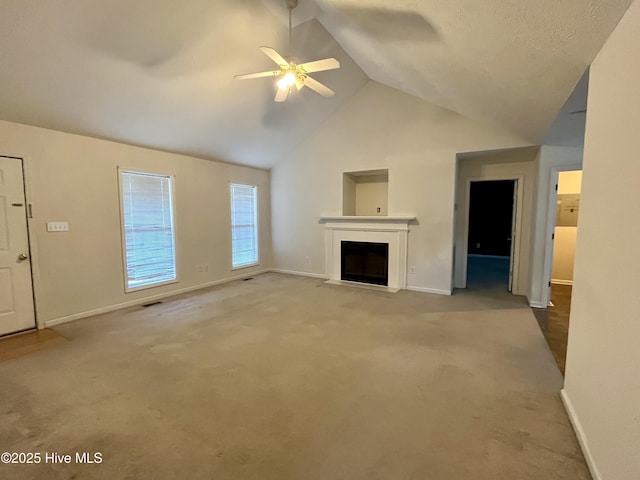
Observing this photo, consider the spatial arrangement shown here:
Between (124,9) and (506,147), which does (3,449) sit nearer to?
(124,9)

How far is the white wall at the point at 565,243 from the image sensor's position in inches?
211

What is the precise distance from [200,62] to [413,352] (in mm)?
3976

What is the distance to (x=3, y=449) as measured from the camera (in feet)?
5.44

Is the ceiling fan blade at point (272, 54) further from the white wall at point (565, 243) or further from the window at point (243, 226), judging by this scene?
the white wall at point (565, 243)

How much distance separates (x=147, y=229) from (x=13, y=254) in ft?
4.98

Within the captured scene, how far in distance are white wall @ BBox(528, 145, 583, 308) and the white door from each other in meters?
6.55

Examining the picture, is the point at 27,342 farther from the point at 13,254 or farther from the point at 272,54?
the point at 272,54

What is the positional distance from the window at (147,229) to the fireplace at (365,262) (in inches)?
124

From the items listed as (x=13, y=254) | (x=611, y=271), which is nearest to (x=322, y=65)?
(x=611, y=271)

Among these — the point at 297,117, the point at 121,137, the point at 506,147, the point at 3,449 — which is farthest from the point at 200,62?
the point at 506,147

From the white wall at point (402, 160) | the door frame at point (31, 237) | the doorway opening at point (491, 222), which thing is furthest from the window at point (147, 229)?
the doorway opening at point (491, 222)

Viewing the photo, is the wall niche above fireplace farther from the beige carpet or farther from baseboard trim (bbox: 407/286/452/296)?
the beige carpet

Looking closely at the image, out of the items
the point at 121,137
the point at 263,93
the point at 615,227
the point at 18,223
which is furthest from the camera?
the point at 263,93

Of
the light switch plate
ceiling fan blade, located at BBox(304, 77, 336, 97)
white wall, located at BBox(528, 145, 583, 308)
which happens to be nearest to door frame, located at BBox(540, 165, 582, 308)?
white wall, located at BBox(528, 145, 583, 308)
